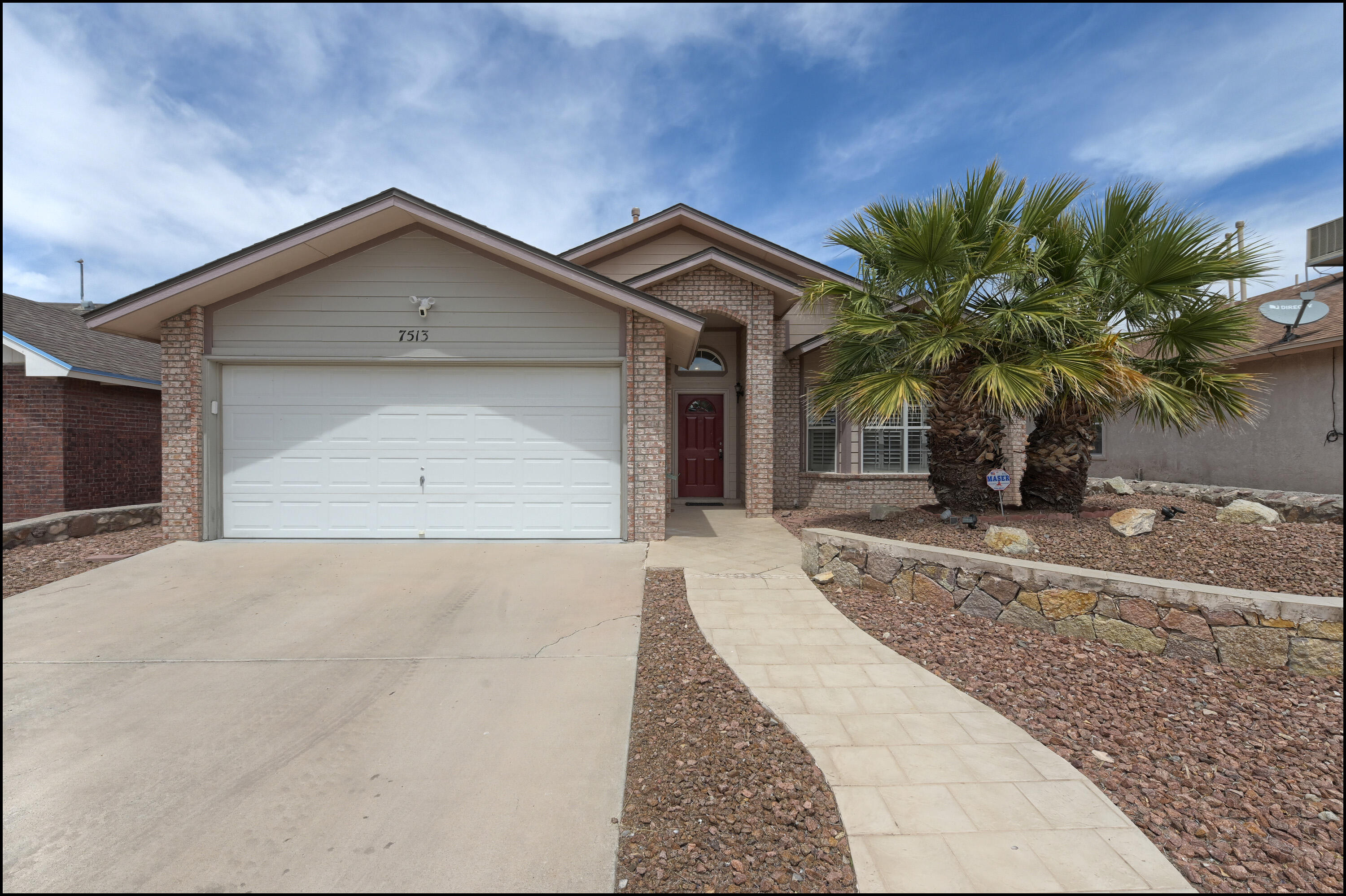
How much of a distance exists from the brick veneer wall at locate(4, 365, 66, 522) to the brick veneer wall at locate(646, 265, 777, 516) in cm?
1055

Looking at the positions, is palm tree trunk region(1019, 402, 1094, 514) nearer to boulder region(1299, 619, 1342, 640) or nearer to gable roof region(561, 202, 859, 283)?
boulder region(1299, 619, 1342, 640)

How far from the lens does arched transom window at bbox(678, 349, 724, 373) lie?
1275 cm

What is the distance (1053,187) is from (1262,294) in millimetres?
12742

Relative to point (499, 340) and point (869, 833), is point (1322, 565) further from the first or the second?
point (499, 340)

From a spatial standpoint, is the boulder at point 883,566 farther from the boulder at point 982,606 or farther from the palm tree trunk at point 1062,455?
the palm tree trunk at point 1062,455

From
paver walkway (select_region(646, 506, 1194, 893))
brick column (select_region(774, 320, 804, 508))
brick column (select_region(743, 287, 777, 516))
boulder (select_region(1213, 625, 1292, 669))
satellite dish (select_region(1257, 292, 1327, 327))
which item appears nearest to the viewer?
paver walkway (select_region(646, 506, 1194, 893))

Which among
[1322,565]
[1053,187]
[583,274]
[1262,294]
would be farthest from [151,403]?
[1262,294]

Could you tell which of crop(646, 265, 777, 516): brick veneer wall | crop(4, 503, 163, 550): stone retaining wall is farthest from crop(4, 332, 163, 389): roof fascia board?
crop(646, 265, 777, 516): brick veneer wall

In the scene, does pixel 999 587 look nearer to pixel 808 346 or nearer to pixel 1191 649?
pixel 1191 649

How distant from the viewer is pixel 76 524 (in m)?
8.58

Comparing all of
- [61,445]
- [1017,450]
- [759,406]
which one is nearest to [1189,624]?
[759,406]

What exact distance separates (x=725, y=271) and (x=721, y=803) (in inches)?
369

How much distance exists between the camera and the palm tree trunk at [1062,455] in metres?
6.75

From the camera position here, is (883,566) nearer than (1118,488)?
Yes
